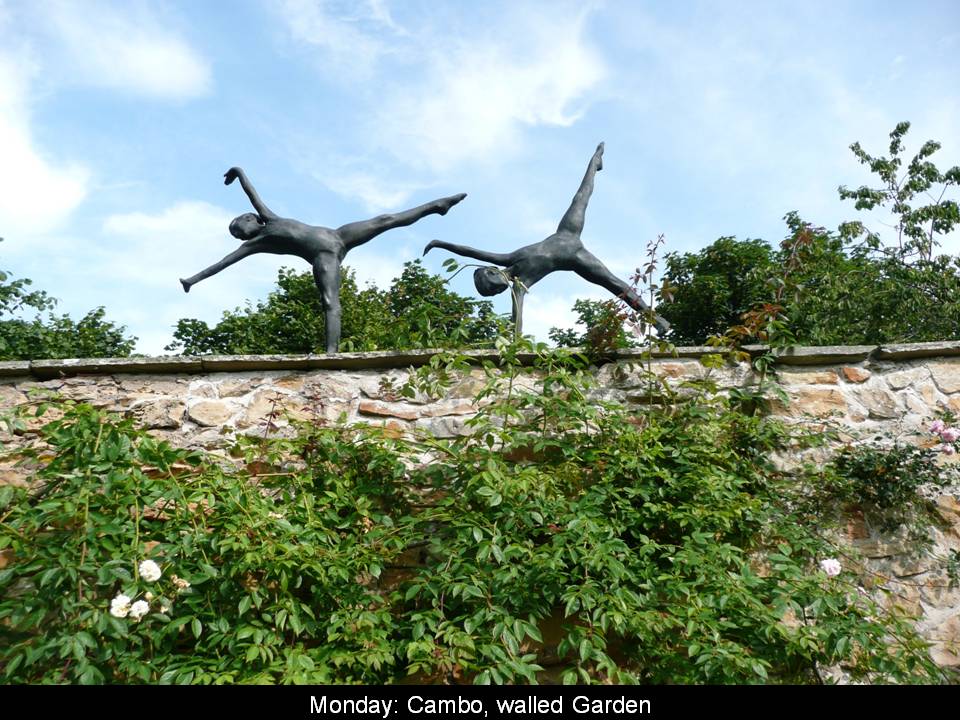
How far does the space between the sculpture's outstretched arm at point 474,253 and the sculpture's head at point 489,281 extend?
122mm

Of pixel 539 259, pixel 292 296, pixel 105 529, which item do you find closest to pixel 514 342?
pixel 539 259

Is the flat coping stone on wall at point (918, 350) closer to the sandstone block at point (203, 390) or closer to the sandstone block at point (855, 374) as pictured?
the sandstone block at point (855, 374)

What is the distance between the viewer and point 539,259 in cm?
393

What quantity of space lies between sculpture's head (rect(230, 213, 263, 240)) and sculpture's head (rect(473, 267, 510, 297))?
114 centimetres

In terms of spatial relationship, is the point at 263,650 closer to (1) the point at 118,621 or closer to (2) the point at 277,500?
(1) the point at 118,621

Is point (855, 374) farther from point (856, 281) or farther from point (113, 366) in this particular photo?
point (856, 281)

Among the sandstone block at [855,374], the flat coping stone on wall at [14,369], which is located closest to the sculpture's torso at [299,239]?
the flat coping stone on wall at [14,369]

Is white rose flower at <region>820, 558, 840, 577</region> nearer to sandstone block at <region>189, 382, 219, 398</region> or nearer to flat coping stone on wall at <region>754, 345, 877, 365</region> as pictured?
flat coping stone on wall at <region>754, 345, 877, 365</region>

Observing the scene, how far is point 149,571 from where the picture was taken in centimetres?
258

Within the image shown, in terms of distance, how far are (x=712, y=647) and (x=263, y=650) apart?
153cm

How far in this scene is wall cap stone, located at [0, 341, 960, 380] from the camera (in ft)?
11.8

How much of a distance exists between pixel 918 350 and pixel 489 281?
2034 mm

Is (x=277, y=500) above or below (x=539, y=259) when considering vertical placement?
below
